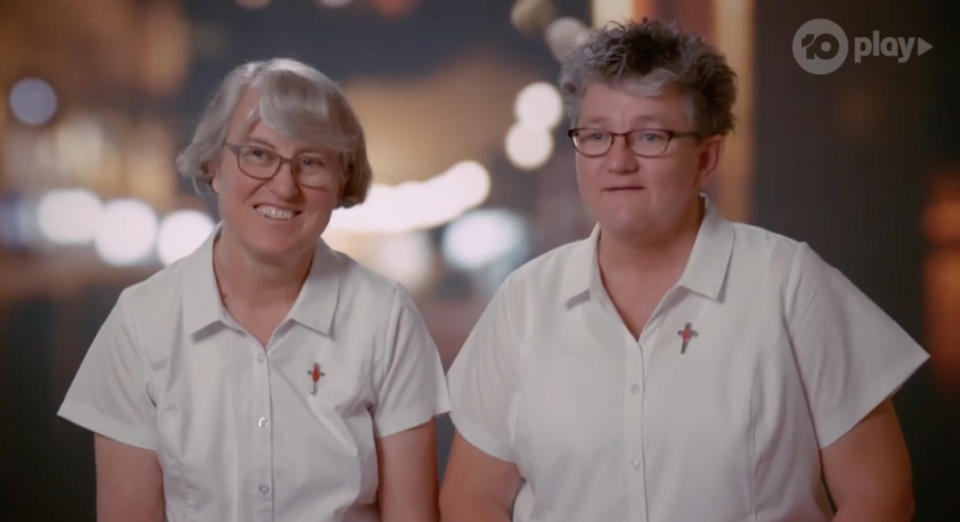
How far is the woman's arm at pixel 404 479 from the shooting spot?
7.38 ft

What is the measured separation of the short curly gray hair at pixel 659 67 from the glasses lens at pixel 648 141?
0.06m

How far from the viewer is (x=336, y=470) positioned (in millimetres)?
2191

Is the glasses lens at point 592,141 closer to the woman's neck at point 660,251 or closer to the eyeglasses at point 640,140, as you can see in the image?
A: the eyeglasses at point 640,140

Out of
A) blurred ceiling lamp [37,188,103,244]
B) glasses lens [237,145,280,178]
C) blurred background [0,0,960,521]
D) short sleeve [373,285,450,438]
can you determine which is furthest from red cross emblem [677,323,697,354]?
blurred ceiling lamp [37,188,103,244]

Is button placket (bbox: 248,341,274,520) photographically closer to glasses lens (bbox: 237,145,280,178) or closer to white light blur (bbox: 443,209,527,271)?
glasses lens (bbox: 237,145,280,178)

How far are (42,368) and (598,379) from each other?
228 centimetres

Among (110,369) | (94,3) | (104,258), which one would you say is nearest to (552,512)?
(110,369)

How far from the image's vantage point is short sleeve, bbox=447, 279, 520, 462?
2.14 m

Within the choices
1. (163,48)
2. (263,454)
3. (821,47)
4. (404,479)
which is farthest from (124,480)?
(821,47)

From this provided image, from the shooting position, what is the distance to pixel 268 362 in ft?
7.28

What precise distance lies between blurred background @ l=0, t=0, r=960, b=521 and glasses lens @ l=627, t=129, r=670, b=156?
1571 mm

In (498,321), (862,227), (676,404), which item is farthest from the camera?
(862,227)

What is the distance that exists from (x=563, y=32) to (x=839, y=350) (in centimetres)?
182

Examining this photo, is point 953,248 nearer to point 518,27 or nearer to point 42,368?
point 518,27
